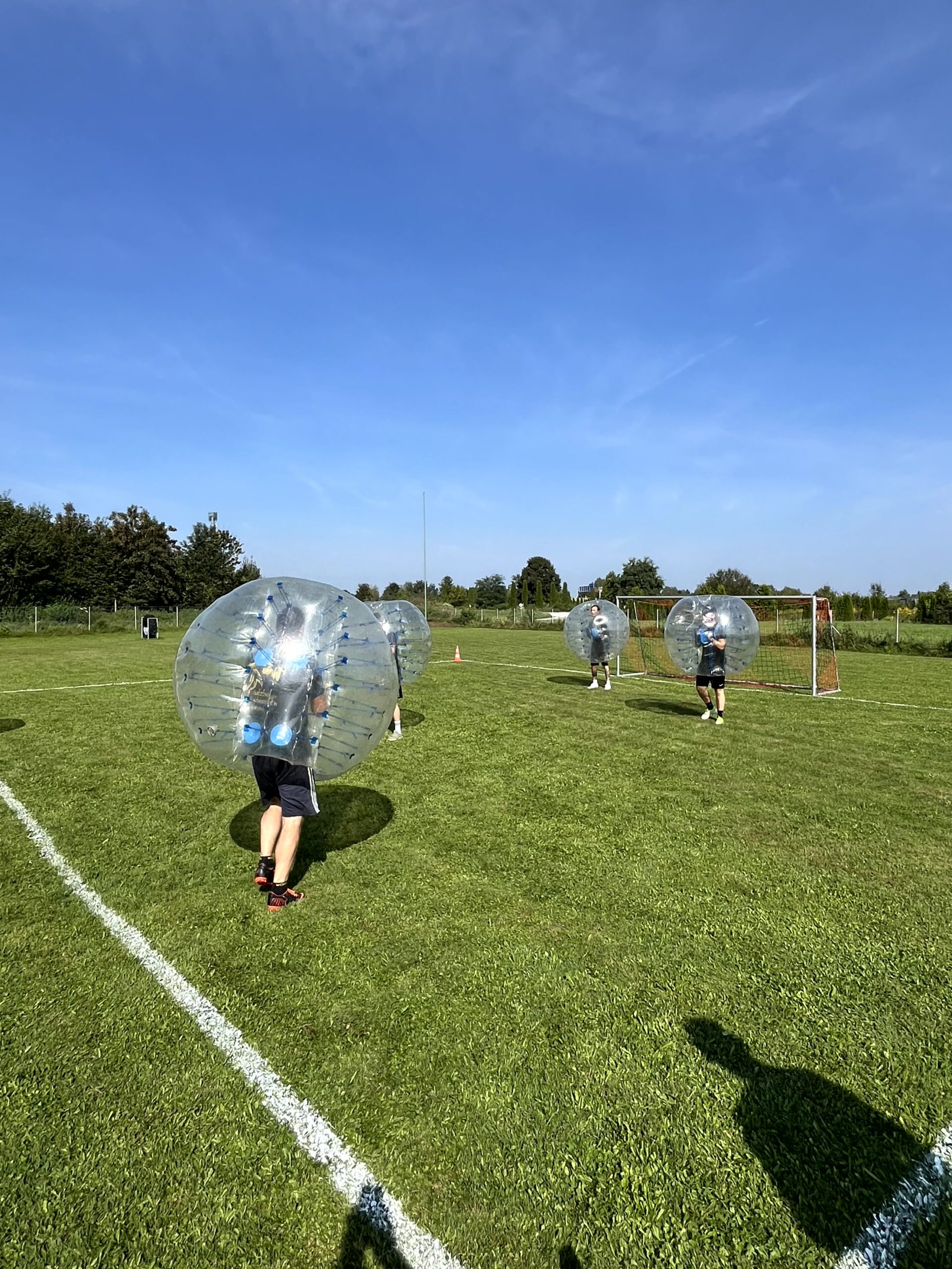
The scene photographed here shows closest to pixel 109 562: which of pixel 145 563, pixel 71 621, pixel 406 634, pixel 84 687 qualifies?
pixel 145 563

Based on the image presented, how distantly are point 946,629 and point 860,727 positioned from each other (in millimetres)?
27691

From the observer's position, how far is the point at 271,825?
177 inches

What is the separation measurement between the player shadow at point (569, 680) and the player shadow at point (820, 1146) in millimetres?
12566

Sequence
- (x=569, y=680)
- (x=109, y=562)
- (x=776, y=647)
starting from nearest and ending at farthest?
1. (x=569, y=680)
2. (x=776, y=647)
3. (x=109, y=562)

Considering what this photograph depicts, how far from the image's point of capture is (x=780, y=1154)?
246cm

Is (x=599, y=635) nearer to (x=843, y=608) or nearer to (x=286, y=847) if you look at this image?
(x=286, y=847)

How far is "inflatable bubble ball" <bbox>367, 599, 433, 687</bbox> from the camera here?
866 cm

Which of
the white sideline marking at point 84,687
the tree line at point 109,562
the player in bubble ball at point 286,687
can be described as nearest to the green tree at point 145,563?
the tree line at point 109,562

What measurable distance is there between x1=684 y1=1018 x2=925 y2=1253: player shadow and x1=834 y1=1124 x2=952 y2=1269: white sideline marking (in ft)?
0.07

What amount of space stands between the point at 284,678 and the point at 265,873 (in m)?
1.62

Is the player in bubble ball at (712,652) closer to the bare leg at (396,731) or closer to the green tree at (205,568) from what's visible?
the bare leg at (396,731)

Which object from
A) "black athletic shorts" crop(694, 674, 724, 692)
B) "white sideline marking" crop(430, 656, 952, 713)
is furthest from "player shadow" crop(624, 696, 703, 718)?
"white sideline marking" crop(430, 656, 952, 713)

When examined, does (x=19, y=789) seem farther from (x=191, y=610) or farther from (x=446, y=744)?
(x=191, y=610)

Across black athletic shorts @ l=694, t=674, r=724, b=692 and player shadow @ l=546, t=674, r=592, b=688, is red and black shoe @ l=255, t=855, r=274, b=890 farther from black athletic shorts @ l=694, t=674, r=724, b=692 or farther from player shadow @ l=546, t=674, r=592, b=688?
player shadow @ l=546, t=674, r=592, b=688
